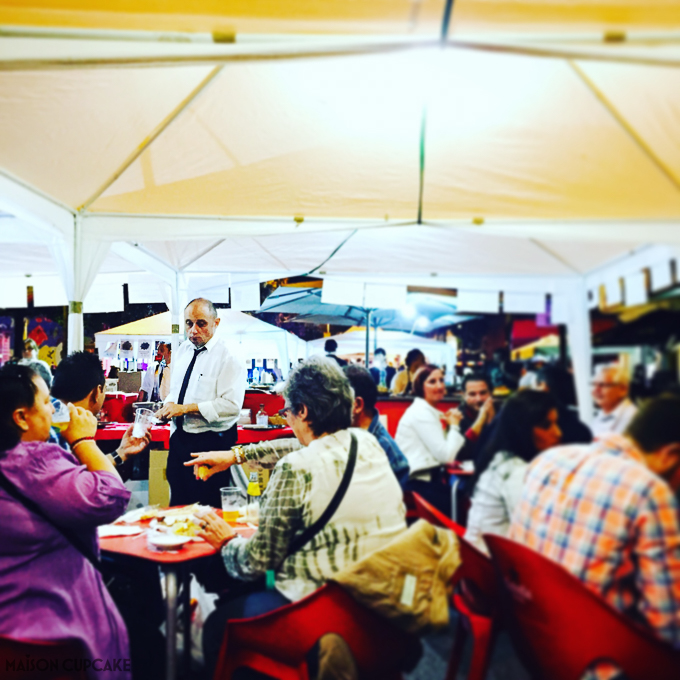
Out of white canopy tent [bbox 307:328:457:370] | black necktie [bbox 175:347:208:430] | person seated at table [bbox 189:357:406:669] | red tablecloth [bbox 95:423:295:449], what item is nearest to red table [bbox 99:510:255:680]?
person seated at table [bbox 189:357:406:669]

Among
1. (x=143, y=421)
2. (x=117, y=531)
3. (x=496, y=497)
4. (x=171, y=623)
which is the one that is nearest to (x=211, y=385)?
(x=143, y=421)

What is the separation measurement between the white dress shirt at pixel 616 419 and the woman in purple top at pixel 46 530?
1819mm

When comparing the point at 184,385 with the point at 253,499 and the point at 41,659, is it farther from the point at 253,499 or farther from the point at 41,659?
the point at 41,659

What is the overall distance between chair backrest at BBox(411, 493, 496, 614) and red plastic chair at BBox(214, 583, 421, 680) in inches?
10.8

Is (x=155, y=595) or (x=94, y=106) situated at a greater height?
(x=94, y=106)

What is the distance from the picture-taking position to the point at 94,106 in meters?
1.90

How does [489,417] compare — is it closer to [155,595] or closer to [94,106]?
[94,106]

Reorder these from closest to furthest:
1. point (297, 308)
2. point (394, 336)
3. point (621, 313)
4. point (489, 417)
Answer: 1. point (621, 313)
2. point (489, 417)
3. point (394, 336)
4. point (297, 308)

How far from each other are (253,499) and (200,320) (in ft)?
3.90

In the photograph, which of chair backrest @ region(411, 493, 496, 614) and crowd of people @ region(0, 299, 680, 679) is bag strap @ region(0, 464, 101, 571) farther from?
chair backrest @ region(411, 493, 496, 614)

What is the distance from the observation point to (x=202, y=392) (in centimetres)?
241

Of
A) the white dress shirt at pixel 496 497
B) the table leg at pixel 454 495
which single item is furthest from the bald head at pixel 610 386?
the table leg at pixel 454 495

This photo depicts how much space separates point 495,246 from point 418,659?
4.89 ft

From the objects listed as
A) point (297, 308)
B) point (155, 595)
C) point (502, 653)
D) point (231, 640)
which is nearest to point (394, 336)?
point (297, 308)
